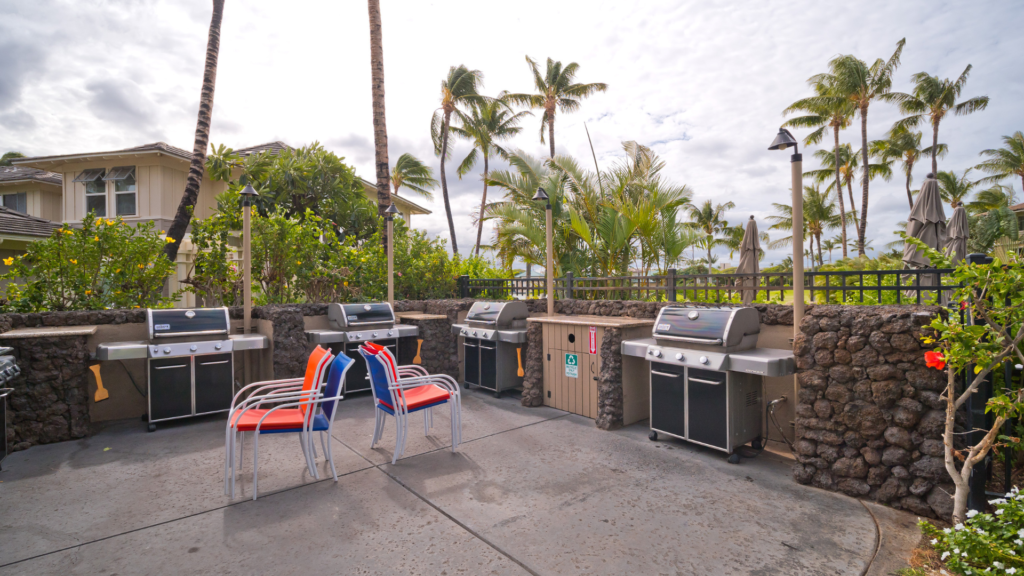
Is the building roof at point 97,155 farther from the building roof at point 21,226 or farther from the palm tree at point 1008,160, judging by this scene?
the palm tree at point 1008,160

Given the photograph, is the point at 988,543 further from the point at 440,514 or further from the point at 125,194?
the point at 125,194

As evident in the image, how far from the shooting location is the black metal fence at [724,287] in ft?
12.5

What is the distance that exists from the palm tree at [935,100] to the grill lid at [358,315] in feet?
85.0

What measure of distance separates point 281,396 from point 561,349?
115 inches

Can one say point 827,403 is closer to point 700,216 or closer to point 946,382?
point 946,382

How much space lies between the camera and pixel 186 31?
24.6 feet

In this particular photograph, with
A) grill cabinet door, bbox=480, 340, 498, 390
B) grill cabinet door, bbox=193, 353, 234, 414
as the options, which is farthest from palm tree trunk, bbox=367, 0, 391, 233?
grill cabinet door, bbox=193, 353, 234, 414

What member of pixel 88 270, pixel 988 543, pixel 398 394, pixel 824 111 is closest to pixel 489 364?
pixel 398 394

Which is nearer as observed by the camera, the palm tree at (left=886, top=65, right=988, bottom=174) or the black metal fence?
the black metal fence

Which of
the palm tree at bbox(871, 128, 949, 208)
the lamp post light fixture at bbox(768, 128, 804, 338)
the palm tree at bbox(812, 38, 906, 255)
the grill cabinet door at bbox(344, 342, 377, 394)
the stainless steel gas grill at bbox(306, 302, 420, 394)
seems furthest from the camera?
the palm tree at bbox(871, 128, 949, 208)

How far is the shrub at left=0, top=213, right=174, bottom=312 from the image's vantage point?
16.6 feet

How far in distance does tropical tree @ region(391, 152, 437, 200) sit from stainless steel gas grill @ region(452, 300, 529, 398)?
16516mm

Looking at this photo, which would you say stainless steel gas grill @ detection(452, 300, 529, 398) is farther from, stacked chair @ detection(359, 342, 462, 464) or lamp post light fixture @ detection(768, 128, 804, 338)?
lamp post light fixture @ detection(768, 128, 804, 338)

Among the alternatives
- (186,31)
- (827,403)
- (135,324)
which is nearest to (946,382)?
(827,403)
